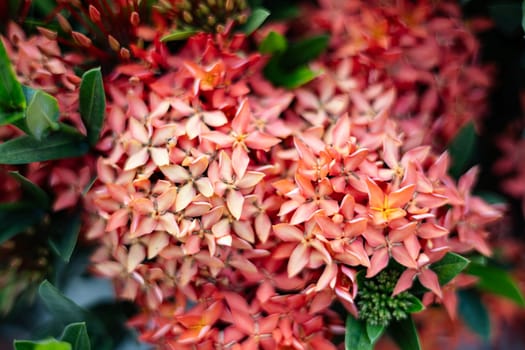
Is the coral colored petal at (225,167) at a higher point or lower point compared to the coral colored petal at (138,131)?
lower

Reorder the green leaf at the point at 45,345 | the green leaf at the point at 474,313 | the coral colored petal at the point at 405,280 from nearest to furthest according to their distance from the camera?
the green leaf at the point at 45,345 → the coral colored petal at the point at 405,280 → the green leaf at the point at 474,313

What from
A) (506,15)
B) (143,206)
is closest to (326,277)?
(143,206)

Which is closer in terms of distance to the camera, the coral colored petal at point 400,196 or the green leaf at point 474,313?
the coral colored petal at point 400,196

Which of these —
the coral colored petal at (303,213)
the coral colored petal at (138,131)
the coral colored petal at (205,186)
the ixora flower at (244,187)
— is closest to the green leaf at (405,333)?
the ixora flower at (244,187)

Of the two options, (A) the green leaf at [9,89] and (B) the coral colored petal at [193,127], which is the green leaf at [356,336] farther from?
(A) the green leaf at [9,89]

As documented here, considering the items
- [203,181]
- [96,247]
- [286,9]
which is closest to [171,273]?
[203,181]

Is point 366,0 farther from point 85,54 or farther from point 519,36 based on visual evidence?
point 85,54

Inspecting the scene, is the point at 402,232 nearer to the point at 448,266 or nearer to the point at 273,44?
the point at 448,266
